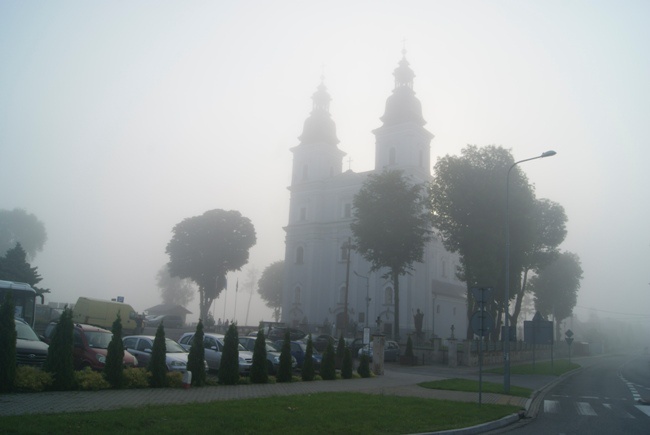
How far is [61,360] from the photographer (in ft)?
44.7

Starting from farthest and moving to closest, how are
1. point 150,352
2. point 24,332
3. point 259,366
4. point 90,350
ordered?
1. point 150,352
2. point 259,366
3. point 90,350
4. point 24,332

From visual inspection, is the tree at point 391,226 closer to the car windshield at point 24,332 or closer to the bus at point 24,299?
the bus at point 24,299

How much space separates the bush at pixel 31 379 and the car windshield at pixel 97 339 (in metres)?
3.51

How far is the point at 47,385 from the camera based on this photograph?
1323 cm

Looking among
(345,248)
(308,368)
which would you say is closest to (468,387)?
(308,368)

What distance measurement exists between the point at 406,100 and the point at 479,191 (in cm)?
2357

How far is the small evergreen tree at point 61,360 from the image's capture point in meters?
13.5

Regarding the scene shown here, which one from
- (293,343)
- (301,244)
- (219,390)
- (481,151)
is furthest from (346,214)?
(219,390)

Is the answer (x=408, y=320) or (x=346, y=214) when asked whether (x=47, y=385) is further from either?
(x=346, y=214)

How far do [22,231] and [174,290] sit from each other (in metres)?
29.5

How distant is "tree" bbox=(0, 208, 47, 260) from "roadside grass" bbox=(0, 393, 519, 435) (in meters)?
97.1

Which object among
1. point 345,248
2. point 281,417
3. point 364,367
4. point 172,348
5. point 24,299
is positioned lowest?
point 364,367

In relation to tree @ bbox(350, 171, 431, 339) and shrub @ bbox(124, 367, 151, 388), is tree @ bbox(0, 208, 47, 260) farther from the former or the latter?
shrub @ bbox(124, 367, 151, 388)

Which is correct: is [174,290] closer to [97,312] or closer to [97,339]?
[97,312]
